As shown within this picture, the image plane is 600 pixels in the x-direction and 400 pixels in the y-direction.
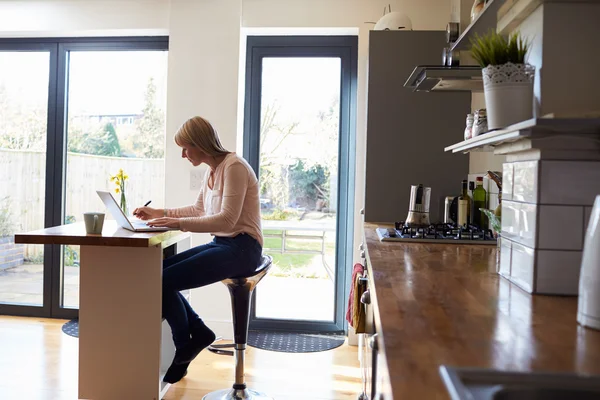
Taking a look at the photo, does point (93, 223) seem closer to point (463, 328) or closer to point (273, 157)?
point (463, 328)

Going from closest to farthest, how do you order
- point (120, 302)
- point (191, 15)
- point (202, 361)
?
point (120, 302) → point (202, 361) → point (191, 15)

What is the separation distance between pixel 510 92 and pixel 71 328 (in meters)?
3.56

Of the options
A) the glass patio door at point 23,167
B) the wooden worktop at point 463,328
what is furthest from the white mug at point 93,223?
the glass patio door at point 23,167

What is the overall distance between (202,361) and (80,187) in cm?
179

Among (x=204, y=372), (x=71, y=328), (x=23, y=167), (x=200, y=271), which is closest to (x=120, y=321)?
(x=200, y=271)

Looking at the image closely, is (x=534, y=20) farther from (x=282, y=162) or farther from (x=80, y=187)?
(x=80, y=187)

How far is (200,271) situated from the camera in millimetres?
2430

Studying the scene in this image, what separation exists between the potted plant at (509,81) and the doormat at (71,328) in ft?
11.0

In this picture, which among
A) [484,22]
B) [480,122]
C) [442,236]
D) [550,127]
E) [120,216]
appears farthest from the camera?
[120,216]

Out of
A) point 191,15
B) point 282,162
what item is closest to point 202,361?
point 282,162

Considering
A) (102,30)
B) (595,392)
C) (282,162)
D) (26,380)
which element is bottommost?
(26,380)

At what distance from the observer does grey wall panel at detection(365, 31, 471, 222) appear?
10.2ft

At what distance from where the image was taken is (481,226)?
2652 mm

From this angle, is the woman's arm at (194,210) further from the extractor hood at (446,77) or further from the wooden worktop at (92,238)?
the extractor hood at (446,77)
